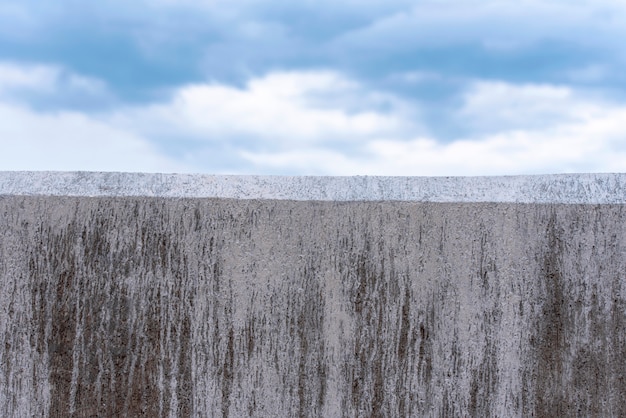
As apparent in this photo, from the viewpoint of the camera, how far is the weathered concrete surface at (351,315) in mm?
2826

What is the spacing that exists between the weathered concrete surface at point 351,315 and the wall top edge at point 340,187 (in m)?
0.04

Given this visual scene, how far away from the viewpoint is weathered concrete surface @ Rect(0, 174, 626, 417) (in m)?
2.83

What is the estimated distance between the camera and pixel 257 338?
2834mm

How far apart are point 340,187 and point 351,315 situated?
0.56m

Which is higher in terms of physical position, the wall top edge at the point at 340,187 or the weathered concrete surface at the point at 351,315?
the wall top edge at the point at 340,187

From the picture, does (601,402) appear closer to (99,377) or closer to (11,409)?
(99,377)

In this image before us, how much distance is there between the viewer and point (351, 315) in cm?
283

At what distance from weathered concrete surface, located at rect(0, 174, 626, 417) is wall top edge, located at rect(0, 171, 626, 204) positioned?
40 mm

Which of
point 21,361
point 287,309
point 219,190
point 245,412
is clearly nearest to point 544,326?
point 287,309

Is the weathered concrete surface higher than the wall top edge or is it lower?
lower

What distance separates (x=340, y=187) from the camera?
2.93 metres

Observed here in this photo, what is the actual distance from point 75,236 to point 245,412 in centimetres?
107

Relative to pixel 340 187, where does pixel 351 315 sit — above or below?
below

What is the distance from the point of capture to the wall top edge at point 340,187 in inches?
114
